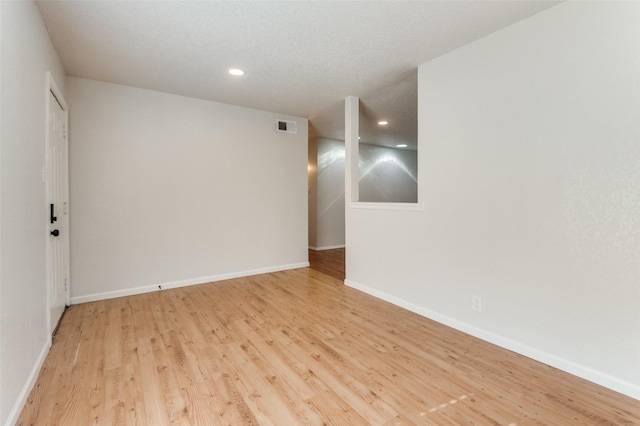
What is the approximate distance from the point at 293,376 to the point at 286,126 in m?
3.76

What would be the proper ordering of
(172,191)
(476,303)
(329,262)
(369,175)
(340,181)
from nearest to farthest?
(476,303) → (172,191) → (329,262) → (340,181) → (369,175)

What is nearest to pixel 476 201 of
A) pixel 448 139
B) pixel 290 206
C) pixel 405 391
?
pixel 448 139

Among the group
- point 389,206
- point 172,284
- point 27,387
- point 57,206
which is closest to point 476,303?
point 389,206

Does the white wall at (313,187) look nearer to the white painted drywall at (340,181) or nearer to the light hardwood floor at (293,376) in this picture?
the white painted drywall at (340,181)

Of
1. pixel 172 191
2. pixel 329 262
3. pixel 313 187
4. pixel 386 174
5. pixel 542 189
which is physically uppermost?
pixel 386 174

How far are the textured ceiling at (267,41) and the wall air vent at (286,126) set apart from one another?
34.0 inches

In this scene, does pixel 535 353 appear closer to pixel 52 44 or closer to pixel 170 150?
pixel 170 150

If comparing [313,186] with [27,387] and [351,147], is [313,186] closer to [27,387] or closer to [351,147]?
[351,147]

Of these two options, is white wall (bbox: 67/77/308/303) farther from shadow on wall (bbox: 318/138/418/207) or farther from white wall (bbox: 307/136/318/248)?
shadow on wall (bbox: 318/138/418/207)

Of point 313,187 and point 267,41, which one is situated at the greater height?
point 267,41

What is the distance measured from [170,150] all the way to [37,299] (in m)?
2.26

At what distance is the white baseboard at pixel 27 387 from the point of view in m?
1.48

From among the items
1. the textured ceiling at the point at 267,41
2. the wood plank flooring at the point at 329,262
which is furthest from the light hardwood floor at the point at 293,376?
the textured ceiling at the point at 267,41

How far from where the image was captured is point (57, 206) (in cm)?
273
